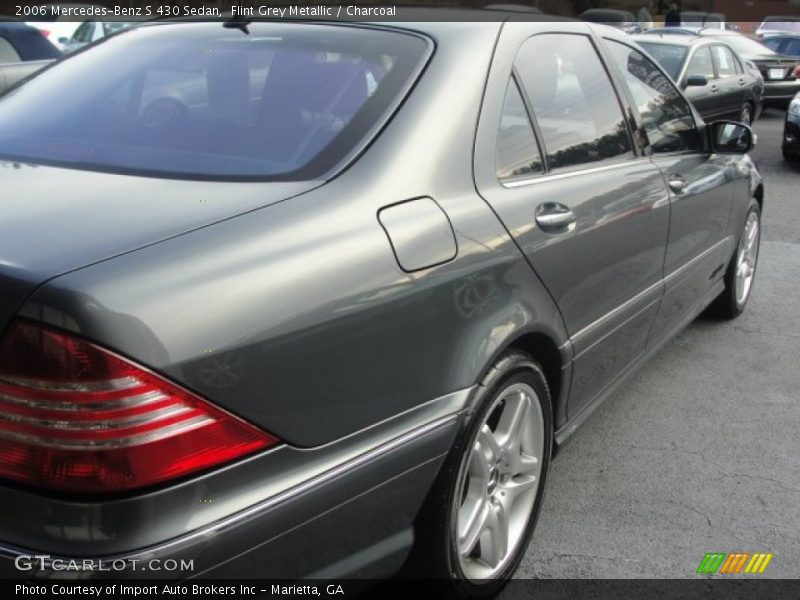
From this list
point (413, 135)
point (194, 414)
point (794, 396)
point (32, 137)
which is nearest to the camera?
point (194, 414)

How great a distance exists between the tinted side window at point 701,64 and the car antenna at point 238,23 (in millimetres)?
8754

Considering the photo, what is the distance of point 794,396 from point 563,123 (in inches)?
78.9

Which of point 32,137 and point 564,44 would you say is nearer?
point 32,137

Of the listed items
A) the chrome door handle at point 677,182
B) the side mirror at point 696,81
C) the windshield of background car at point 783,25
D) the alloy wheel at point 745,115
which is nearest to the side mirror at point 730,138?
the chrome door handle at point 677,182

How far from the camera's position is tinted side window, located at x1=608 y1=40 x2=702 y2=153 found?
356 cm

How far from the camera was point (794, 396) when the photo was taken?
4094 millimetres

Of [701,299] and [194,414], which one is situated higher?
[194,414]

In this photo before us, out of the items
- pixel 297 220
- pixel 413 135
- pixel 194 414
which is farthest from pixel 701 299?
pixel 194 414

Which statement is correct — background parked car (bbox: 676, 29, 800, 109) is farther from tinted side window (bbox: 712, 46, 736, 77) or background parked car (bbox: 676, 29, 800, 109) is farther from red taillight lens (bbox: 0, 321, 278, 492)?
red taillight lens (bbox: 0, 321, 278, 492)

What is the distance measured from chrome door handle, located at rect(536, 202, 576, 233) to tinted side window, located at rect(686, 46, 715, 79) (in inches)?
340

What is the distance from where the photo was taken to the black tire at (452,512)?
2205 mm

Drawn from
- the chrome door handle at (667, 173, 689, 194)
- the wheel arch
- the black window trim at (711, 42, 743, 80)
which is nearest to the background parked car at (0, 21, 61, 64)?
the chrome door handle at (667, 173, 689, 194)

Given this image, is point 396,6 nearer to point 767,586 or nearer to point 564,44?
point 564,44

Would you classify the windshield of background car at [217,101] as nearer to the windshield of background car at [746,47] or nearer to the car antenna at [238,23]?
the car antenna at [238,23]
